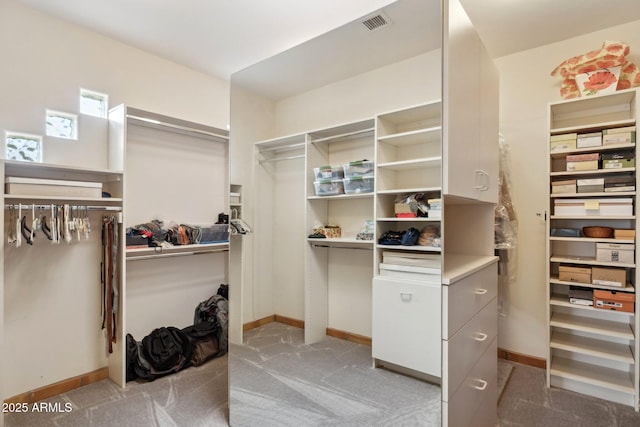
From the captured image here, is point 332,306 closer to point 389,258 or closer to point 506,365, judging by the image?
point 389,258

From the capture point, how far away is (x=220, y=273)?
3443 millimetres

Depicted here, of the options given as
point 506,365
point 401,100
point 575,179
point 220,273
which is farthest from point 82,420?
point 575,179

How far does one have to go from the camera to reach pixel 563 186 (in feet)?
7.97

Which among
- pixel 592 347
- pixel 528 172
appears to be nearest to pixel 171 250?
pixel 528 172

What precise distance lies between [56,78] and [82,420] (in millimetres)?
2349

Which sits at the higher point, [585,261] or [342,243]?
[342,243]

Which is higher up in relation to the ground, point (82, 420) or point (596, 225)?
point (596, 225)

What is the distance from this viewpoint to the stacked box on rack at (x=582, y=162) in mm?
2311

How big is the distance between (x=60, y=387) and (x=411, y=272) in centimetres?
266

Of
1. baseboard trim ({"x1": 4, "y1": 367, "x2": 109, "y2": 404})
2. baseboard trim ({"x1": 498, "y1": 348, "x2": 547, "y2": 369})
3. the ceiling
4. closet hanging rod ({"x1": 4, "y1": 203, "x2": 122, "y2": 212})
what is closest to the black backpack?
baseboard trim ({"x1": 4, "y1": 367, "x2": 109, "y2": 404})

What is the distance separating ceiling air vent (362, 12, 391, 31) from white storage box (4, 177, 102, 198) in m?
2.10

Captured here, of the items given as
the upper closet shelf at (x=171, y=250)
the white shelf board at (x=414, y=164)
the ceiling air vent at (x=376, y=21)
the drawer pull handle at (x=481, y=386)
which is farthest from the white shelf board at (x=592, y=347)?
the upper closet shelf at (x=171, y=250)

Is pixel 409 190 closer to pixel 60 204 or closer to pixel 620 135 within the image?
pixel 620 135

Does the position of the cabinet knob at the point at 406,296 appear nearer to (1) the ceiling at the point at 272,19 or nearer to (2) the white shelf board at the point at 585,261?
(2) the white shelf board at the point at 585,261
